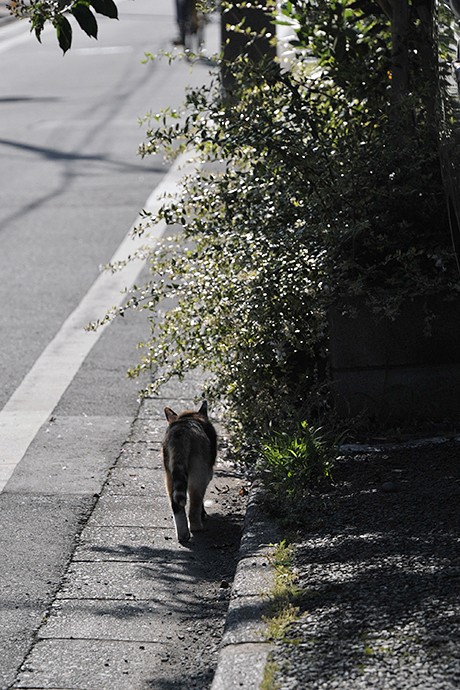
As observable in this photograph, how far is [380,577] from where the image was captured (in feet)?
15.0

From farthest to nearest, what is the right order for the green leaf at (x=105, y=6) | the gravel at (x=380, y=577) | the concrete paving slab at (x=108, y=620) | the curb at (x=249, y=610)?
the green leaf at (x=105, y=6) < the concrete paving slab at (x=108, y=620) < the curb at (x=249, y=610) < the gravel at (x=380, y=577)

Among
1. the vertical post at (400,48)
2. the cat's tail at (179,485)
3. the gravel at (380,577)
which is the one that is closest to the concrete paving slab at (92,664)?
the gravel at (380,577)

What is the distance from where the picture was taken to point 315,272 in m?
6.40

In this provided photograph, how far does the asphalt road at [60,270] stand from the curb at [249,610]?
30.5 inches

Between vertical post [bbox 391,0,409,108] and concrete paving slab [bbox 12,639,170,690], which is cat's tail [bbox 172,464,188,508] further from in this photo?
vertical post [bbox 391,0,409,108]

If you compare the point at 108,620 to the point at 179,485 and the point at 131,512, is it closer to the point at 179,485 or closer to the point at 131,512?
the point at 179,485

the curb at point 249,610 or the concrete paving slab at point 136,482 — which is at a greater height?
the curb at point 249,610

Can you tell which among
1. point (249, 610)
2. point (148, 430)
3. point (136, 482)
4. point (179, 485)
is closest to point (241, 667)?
point (249, 610)

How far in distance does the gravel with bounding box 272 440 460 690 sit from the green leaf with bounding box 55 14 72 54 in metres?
2.27

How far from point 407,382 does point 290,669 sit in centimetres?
275

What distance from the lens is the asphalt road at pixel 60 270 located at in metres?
5.64

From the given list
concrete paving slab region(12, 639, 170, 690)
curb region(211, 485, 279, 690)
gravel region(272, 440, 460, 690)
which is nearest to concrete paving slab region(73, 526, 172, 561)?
curb region(211, 485, 279, 690)

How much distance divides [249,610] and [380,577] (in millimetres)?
488

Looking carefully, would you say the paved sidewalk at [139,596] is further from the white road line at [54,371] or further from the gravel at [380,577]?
the white road line at [54,371]
